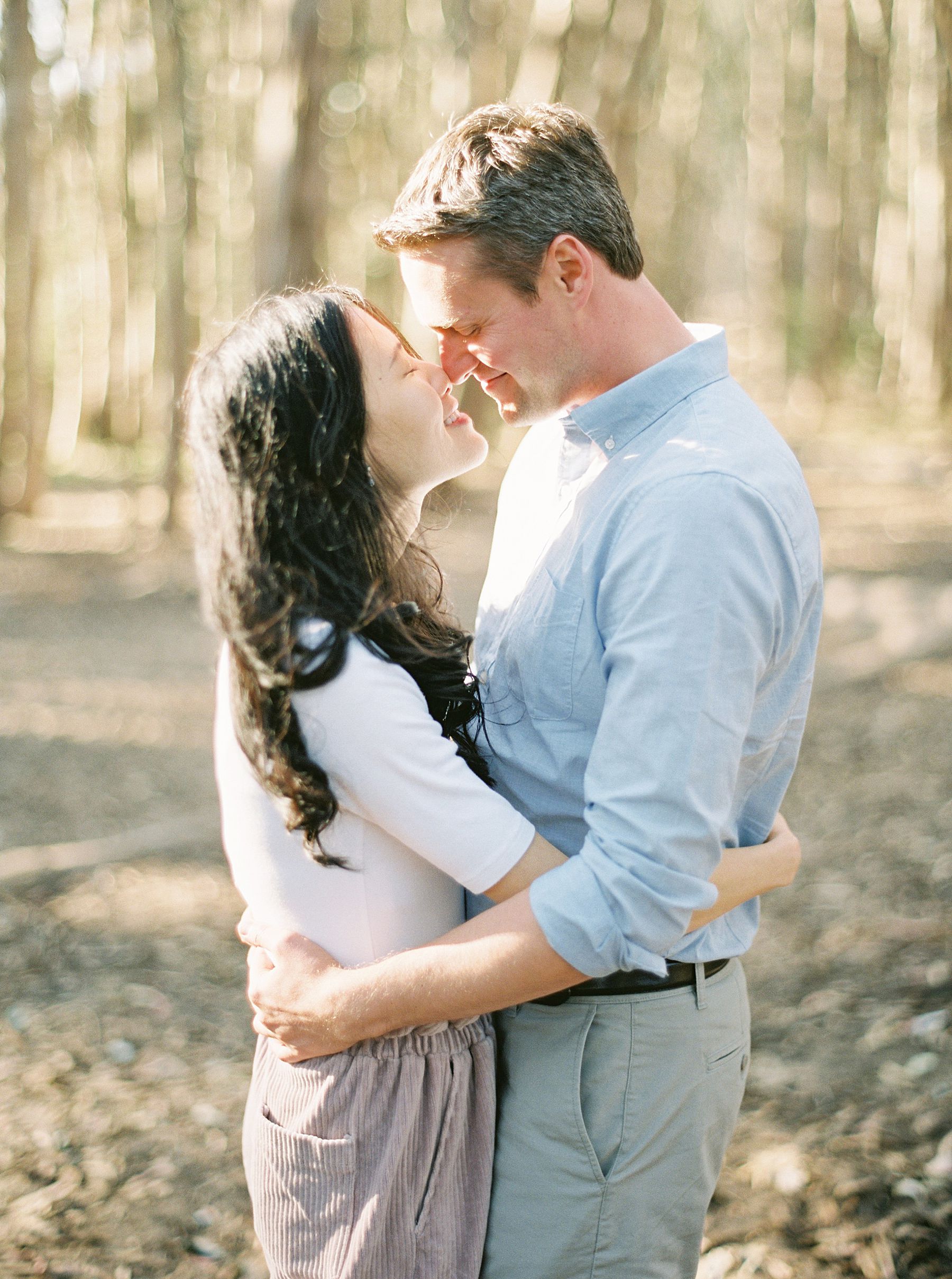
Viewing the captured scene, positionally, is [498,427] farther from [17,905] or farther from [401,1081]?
[401,1081]

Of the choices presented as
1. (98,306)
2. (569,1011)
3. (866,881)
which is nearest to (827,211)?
(98,306)

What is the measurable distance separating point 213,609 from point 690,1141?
42.4 inches

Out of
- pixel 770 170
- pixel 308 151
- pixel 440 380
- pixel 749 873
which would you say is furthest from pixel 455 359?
pixel 770 170

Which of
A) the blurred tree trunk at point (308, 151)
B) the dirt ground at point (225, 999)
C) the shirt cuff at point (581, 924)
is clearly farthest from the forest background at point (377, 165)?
the shirt cuff at point (581, 924)

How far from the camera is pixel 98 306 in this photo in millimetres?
27422

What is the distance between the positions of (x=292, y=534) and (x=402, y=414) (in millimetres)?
306

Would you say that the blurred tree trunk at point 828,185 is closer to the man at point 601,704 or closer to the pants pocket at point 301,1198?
the man at point 601,704

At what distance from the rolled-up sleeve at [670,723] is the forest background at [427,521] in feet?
2.70

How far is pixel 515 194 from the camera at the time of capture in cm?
176

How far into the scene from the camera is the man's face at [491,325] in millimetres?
1833

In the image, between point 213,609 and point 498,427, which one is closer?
point 213,609

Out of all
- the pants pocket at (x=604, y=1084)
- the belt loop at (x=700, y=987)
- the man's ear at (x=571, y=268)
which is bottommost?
the pants pocket at (x=604, y=1084)

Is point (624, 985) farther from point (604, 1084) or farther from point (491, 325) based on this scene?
point (491, 325)

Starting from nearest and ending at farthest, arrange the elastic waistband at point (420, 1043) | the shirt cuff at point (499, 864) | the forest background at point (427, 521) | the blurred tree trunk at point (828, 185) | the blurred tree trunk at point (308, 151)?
the shirt cuff at point (499, 864) < the elastic waistband at point (420, 1043) < the forest background at point (427, 521) < the blurred tree trunk at point (308, 151) < the blurred tree trunk at point (828, 185)
